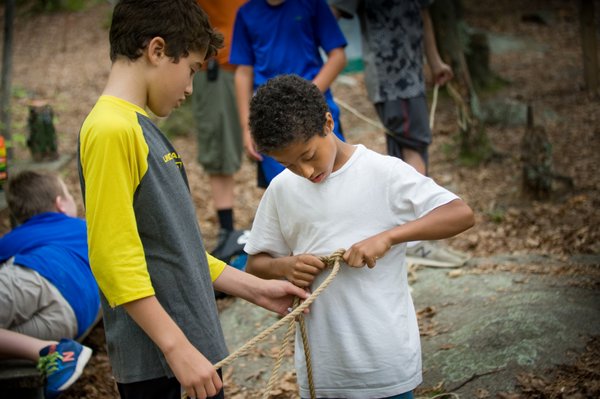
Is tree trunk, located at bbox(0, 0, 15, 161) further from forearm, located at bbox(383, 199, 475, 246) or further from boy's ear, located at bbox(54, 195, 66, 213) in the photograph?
forearm, located at bbox(383, 199, 475, 246)

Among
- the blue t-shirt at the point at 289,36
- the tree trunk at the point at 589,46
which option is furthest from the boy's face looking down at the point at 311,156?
the tree trunk at the point at 589,46

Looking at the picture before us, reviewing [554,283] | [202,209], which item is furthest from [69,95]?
[554,283]

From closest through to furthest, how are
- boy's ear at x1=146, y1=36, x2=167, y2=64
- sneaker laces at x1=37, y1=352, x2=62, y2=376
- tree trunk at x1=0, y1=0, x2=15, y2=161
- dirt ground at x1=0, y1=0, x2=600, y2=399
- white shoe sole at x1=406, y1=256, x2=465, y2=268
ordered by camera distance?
boy's ear at x1=146, y1=36, x2=167, y2=64 → sneaker laces at x1=37, y1=352, x2=62, y2=376 → dirt ground at x1=0, y1=0, x2=600, y2=399 → white shoe sole at x1=406, y1=256, x2=465, y2=268 → tree trunk at x1=0, y1=0, x2=15, y2=161

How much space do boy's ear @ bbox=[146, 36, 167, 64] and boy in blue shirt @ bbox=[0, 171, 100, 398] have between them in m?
2.11

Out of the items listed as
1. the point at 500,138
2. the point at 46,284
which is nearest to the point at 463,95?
the point at 500,138

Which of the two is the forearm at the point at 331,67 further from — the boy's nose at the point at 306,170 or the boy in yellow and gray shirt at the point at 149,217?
the boy's nose at the point at 306,170

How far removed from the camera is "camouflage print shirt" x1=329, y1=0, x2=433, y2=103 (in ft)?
16.0

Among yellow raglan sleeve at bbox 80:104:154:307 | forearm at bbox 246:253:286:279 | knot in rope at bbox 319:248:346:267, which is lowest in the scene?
forearm at bbox 246:253:286:279

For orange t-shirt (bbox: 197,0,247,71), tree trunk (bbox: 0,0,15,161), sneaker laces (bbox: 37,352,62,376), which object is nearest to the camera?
sneaker laces (bbox: 37,352,62,376)

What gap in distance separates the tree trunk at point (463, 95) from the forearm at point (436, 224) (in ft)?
15.1

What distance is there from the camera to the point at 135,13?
2113 mm

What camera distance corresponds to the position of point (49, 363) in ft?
11.9

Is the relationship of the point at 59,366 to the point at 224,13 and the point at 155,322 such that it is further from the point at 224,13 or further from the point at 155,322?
the point at 224,13

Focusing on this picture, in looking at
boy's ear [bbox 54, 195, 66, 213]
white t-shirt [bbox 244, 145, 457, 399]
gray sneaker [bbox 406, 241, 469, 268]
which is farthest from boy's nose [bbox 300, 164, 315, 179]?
gray sneaker [bbox 406, 241, 469, 268]
